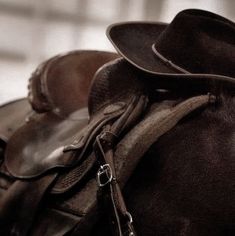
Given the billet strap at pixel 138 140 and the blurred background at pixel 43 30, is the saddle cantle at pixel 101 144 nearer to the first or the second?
the billet strap at pixel 138 140

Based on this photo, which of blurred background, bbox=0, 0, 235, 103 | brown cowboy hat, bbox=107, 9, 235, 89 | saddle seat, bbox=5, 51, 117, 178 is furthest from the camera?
blurred background, bbox=0, 0, 235, 103

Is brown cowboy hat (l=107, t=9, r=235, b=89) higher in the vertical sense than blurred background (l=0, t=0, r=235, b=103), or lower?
higher

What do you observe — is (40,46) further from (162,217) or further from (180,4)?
(162,217)

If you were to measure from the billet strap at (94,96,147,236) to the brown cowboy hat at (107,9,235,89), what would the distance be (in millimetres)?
88

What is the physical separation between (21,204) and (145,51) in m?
0.38

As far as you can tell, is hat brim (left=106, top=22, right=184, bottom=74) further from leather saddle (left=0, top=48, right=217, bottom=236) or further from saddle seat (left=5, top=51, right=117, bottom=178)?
saddle seat (left=5, top=51, right=117, bottom=178)

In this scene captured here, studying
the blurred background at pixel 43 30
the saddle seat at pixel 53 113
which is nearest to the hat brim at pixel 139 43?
the saddle seat at pixel 53 113

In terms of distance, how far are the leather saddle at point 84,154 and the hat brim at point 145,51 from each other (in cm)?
3

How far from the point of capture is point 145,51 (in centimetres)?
95

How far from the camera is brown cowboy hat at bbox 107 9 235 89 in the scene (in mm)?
809

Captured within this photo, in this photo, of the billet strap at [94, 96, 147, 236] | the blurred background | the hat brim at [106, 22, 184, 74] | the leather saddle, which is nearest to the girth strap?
the leather saddle

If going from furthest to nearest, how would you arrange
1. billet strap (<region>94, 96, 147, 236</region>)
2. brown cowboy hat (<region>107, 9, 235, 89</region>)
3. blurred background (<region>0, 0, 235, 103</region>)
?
blurred background (<region>0, 0, 235, 103</region>)
brown cowboy hat (<region>107, 9, 235, 89</region>)
billet strap (<region>94, 96, 147, 236</region>)

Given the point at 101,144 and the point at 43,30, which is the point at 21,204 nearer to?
the point at 101,144

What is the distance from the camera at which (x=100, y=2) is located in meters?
2.57
